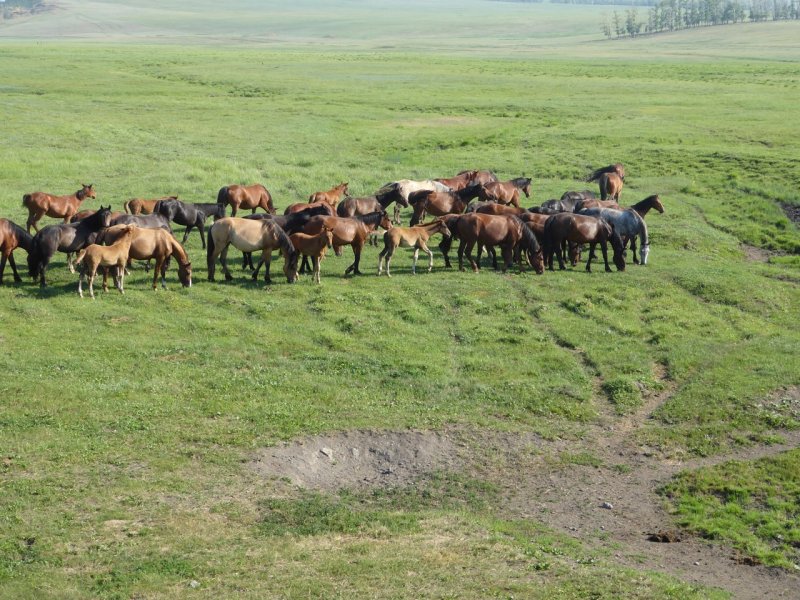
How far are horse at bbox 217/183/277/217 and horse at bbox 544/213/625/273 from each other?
863cm

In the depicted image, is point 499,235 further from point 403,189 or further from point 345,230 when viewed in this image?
point 403,189

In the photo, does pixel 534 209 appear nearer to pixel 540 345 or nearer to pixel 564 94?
pixel 540 345

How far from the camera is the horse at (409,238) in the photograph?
80.2 ft

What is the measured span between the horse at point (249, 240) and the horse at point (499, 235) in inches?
180

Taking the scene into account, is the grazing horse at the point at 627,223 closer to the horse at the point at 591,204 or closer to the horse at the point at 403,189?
the horse at the point at 591,204

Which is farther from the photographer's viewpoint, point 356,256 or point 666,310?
point 356,256

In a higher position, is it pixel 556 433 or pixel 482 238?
pixel 482 238

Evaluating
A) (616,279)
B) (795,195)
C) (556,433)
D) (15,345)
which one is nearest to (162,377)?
(15,345)

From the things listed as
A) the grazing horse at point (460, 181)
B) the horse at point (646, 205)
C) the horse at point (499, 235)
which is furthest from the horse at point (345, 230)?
the horse at point (646, 205)

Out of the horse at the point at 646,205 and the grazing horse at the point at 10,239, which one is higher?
the grazing horse at the point at 10,239

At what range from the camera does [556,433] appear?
55.7 feet

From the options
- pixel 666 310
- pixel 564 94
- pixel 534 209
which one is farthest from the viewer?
pixel 564 94

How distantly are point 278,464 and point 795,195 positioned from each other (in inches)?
1133

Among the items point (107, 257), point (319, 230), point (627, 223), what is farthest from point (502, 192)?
point (107, 257)
